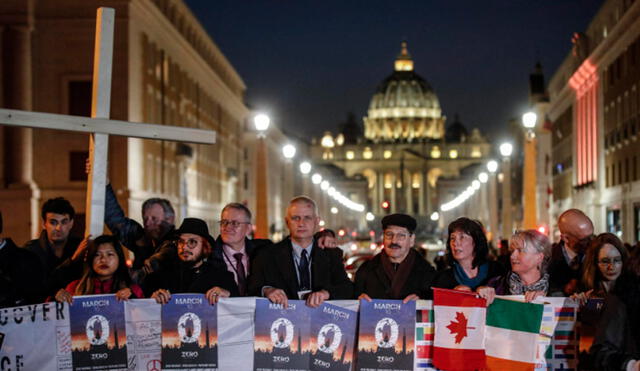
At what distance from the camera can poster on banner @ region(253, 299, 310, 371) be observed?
773 cm

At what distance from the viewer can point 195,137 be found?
8.84 meters

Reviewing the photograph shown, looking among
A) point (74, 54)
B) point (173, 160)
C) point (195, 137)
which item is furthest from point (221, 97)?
point (195, 137)

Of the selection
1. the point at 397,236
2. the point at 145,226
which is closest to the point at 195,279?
the point at 397,236

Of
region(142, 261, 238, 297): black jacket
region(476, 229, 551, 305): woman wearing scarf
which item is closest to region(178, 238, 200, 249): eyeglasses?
region(142, 261, 238, 297): black jacket

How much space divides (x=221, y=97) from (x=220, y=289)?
66.4 m

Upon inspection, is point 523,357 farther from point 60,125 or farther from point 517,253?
point 60,125

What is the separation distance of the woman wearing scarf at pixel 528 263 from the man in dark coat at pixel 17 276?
11.4 ft

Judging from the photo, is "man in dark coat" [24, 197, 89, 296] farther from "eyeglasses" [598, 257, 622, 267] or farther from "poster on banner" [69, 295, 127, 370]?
"eyeglasses" [598, 257, 622, 267]

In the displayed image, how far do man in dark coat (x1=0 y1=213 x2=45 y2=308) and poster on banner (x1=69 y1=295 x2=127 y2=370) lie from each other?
15.4 inches

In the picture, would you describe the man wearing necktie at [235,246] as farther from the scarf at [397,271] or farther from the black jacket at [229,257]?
the scarf at [397,271]

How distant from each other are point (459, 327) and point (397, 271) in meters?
0.67

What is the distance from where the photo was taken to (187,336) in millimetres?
7734

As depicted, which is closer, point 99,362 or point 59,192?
point 99,362

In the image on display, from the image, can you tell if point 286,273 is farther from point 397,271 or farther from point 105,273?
point 105,273
